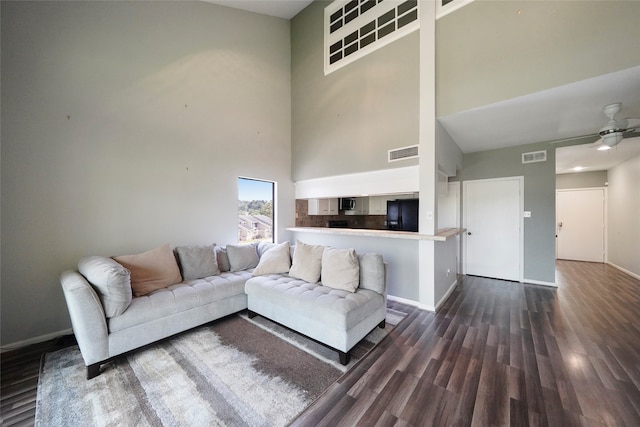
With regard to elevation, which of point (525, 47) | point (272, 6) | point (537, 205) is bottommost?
point (537, 205)

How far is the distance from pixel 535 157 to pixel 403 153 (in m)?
2.88

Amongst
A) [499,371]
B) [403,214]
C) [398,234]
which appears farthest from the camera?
[403,214]

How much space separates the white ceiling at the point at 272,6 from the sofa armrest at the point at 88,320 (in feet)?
14.6

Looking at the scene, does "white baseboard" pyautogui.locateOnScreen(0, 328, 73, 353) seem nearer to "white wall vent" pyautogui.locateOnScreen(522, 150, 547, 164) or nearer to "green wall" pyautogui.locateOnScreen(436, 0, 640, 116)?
"green wall" pyautogui.locateOnScreen(436, 0, 640, 116)

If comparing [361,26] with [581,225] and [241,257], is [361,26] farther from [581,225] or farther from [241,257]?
[581,225]

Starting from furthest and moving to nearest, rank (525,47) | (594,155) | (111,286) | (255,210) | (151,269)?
(594,155), (255,210), (151,269), (525,47), (111,286)

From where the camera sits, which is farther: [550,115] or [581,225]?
[581,225]

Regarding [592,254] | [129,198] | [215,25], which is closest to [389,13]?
[215,25]

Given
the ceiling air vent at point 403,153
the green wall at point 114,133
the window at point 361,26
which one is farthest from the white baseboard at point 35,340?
the window at point 361,26

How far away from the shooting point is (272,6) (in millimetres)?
4398

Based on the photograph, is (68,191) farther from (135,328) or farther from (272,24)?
(272,24)

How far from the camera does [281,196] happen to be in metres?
4.92

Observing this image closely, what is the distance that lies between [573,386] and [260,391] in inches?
94.9

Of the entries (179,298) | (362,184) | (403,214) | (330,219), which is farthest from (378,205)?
(179,298)
